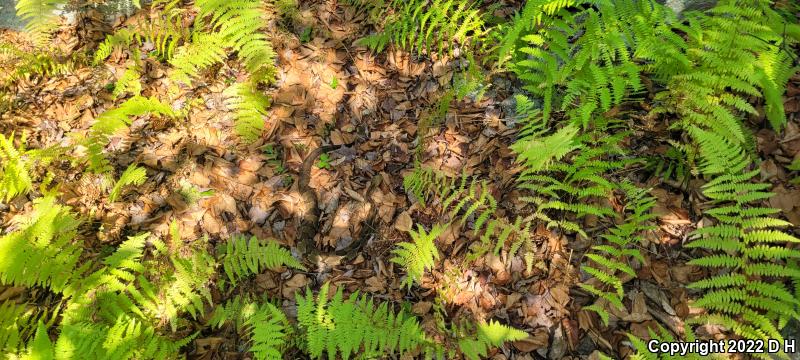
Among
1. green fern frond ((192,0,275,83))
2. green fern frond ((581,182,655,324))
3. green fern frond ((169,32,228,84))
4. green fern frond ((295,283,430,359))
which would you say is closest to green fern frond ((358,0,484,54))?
green fern frond ((192,0,275,83))

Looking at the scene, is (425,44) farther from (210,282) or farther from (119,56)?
(119,56)

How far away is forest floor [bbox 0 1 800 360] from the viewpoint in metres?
2.96

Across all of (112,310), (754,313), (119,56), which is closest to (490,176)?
(754,313)

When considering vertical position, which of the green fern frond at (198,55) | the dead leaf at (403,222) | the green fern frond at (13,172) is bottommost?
the dead leaf at (403,222)

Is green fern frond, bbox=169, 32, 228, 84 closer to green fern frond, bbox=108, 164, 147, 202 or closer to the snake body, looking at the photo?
green fern frond, bbox=108, 164, 147, 202

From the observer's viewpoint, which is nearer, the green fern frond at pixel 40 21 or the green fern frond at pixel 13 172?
the green fern frond at pixel 13 172

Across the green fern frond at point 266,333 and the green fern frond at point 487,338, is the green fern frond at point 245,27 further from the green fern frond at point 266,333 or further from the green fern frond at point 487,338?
the green fern frond at point 487,338

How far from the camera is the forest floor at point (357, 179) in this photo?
296cm

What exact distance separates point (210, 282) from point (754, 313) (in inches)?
137

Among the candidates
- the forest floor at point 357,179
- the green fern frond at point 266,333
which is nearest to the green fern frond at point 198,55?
the forest floor at point 357,179

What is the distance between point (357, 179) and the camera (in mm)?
3893

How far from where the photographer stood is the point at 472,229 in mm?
3375
